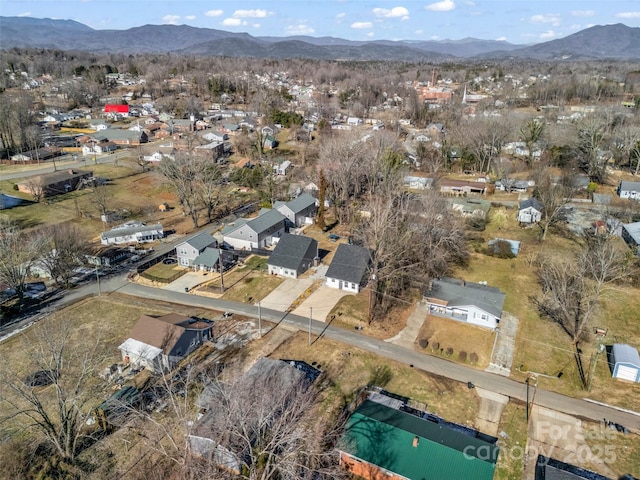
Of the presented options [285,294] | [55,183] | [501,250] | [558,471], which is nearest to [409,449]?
[558,471]

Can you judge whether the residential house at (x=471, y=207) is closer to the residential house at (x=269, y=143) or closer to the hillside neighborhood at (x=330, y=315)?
the hillside neighborhood at (x=330, y=315)

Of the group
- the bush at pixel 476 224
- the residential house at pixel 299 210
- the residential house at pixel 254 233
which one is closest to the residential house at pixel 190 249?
the residential house at pixel 254 233

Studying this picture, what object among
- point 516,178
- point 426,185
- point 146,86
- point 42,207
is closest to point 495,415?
point 426,185

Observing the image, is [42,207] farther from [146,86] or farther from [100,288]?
[146,86]

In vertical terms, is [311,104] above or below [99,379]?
above

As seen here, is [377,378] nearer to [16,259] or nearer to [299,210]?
[299,210]

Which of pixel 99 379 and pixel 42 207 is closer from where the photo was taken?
pixel 99 379
